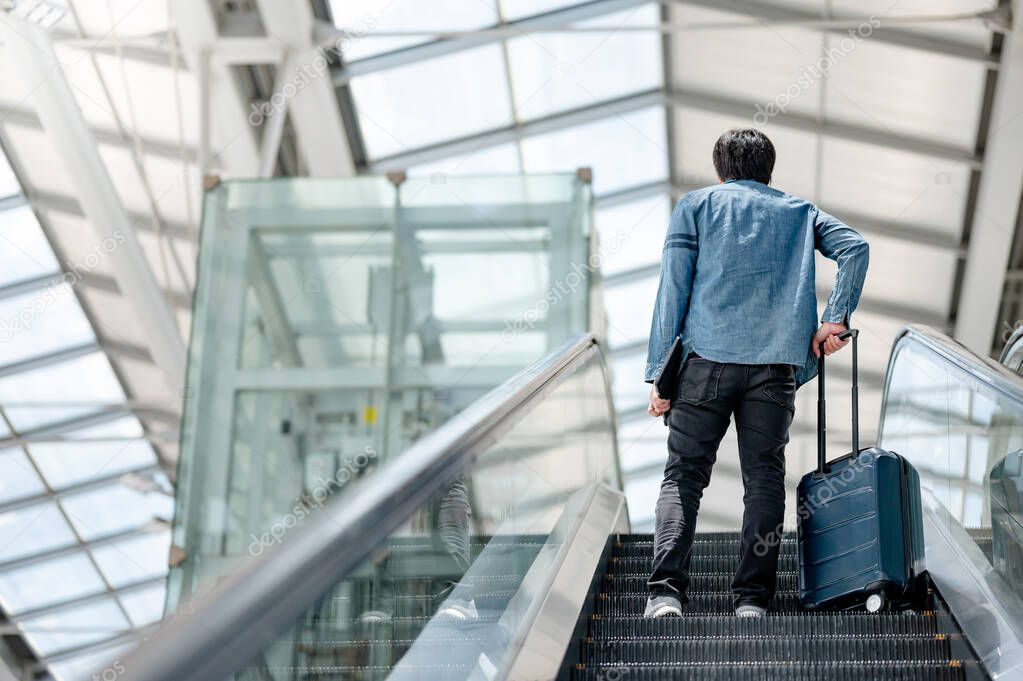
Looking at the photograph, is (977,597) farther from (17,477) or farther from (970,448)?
(17,477)

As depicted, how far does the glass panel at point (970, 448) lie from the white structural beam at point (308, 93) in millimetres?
8715

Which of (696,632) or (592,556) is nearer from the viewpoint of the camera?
(696,632)

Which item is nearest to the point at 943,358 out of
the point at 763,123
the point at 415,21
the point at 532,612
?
the point at 532,612

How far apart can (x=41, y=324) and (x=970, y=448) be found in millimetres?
16180

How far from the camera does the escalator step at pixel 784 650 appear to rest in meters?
3.62

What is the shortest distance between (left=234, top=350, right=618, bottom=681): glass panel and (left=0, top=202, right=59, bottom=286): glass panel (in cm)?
1337

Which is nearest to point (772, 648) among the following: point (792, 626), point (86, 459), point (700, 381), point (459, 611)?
point (792, 626)

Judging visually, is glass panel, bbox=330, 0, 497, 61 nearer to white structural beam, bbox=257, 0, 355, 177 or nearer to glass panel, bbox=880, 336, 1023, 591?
white structural beam, bbox=257, 0, 355, 177

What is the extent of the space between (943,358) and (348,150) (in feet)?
34.8

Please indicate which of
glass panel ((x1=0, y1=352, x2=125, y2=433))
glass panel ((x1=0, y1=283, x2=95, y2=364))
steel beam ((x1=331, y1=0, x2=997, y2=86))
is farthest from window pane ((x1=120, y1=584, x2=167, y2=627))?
steel beam ((x1=331, y1=0, x2=997, y2=86))

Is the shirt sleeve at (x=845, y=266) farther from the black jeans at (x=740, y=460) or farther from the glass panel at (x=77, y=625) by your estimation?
the glass panel at (x=77, y=625)

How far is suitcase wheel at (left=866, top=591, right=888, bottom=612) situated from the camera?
3.89 m

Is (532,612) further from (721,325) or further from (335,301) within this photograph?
(335,301)

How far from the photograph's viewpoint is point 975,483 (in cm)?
405
